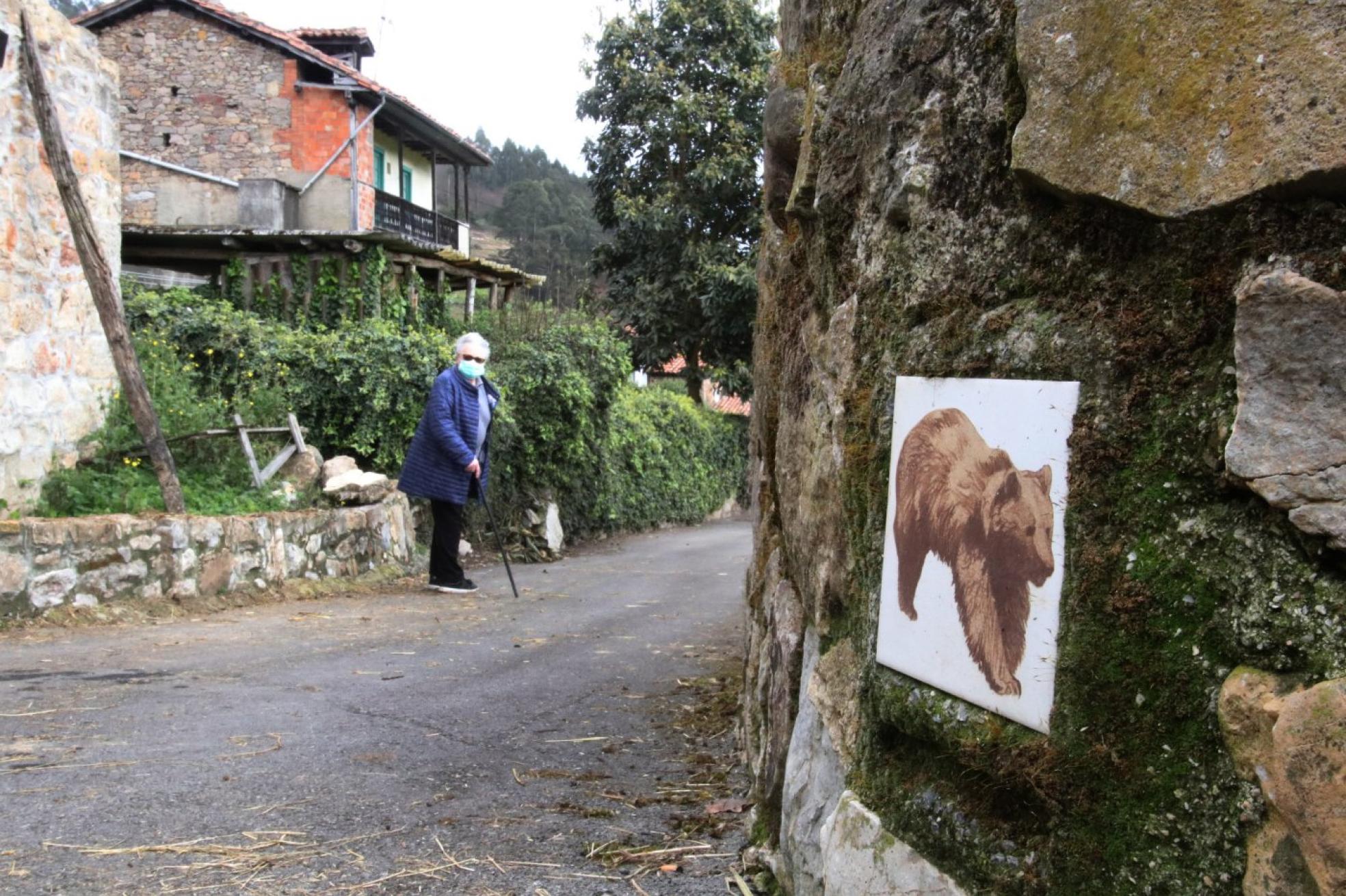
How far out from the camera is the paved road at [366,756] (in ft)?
10.1

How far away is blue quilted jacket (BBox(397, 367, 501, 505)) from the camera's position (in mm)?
8883

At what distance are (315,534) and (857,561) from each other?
7.16 meters

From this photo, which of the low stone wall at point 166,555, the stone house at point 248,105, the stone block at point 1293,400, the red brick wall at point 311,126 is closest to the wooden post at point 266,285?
the stone house at point 248,105

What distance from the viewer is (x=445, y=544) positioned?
9055 mm

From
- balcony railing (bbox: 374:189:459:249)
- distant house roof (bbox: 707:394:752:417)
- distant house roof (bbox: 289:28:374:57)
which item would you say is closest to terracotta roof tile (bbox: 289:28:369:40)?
distant house roof (bbox: 289:28:374:57)

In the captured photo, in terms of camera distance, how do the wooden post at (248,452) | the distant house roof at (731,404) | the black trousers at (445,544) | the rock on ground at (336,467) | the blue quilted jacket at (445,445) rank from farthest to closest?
the distant house roof at (731,404) < the rock on ground at (336,467) < the wooden post at (248,452) < the black trousers at (445,544) < the blue quilted jacket at (445,445)

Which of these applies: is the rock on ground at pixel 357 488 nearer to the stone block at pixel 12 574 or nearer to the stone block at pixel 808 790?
the stone block at pixel 12 574

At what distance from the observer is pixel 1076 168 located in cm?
187

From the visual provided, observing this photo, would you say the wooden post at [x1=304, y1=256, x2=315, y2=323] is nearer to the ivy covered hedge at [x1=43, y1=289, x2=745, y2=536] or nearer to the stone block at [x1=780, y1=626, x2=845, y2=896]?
the ivy covered hedge at [x1=43, y1=289, x2=745, y2=536]

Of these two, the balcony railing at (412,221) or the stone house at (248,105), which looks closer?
the stone house at (248,105)

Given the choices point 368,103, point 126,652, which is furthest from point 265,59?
point 126,652

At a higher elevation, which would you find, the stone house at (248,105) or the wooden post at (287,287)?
the stone house at (248,105)

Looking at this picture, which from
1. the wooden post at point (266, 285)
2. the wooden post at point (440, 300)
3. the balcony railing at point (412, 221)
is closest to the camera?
the wooden post at point (266, 285)

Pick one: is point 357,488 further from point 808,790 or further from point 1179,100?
point 1179,100
